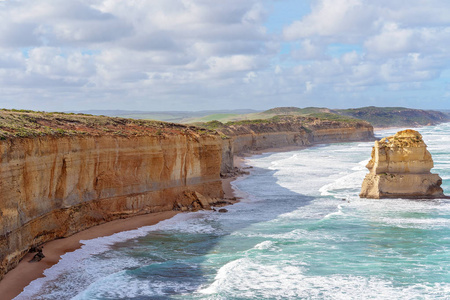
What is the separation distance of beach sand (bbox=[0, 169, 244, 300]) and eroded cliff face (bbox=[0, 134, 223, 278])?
33cm

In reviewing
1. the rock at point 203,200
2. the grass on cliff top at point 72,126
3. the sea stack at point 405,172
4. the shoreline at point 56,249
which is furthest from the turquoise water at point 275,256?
the grass on cliff top at point 72,126

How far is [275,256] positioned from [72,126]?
493 inches

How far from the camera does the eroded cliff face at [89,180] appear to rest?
61.0 ft

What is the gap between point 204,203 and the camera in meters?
31.0

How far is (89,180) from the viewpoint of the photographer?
24984 millimetres

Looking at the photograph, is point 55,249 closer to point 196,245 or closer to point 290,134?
point 196,245

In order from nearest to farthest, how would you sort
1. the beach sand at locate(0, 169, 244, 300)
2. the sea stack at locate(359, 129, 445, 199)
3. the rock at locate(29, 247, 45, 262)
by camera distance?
the beach sand at locate(0, 169, 244, 300) < the rock at locate(29, 247, 45, 262) < the sea stack at locate(359, 129, 445, 199)

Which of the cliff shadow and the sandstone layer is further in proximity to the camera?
the sandstone layer

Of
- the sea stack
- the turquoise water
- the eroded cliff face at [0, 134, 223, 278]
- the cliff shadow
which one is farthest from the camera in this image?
the sea stack

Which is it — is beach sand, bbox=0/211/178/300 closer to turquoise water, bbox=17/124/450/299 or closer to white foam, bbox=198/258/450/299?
turquoise water, bbox=17/124/450/299

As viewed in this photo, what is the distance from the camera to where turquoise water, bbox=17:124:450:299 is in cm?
1716

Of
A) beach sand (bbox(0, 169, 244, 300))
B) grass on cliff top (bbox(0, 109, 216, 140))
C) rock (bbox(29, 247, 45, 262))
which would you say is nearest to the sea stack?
grass on cliff top (bbox(0, 109, 216, 140))

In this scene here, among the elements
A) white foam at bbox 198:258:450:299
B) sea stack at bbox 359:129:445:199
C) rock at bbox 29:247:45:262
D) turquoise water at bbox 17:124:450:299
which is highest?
sea stack at bbox 359:129:445:199

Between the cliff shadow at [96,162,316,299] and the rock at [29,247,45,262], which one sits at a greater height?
the rock at [29,247,45,262]
